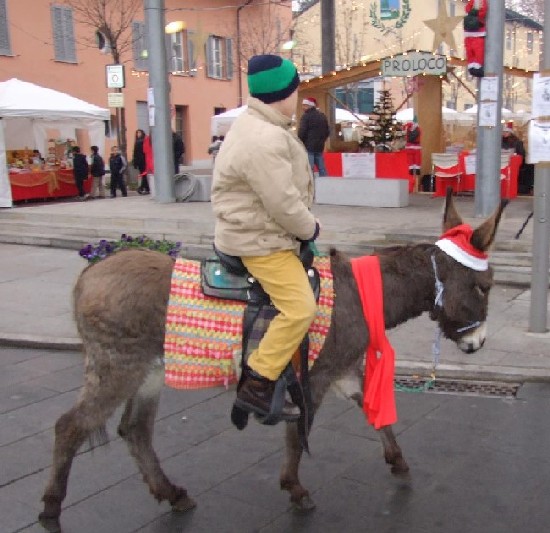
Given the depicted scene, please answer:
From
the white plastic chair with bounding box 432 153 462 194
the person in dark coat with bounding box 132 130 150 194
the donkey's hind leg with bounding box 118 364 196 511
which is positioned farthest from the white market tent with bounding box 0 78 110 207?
the donkey's hind leg with bounding box 118 364 196 511

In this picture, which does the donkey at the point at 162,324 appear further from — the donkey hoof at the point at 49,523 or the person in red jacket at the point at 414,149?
the person in red jacket at the point at 414,149

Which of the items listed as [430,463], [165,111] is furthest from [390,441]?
[165,111]

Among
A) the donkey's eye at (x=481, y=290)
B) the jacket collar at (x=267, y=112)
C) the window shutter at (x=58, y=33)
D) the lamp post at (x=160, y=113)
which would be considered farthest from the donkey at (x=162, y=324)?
the window shutter at (x=58, y=33)

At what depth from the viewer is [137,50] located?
3186 centimetres

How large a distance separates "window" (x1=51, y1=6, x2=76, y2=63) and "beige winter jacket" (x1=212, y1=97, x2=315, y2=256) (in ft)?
92.3

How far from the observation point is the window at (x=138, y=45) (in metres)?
31.0

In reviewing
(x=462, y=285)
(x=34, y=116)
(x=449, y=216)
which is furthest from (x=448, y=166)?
(x=462, y=285)

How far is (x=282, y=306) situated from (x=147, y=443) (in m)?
1.28

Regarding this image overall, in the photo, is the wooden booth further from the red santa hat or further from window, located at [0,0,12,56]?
window, located at [0,0,12,56]

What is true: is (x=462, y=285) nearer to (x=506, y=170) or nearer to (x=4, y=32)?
(x=506, y=170)

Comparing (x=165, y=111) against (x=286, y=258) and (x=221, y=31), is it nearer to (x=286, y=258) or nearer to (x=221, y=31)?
(x=286, y=258)

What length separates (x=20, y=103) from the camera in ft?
60.1

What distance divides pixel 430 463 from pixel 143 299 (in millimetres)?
2113

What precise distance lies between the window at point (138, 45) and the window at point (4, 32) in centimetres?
557
